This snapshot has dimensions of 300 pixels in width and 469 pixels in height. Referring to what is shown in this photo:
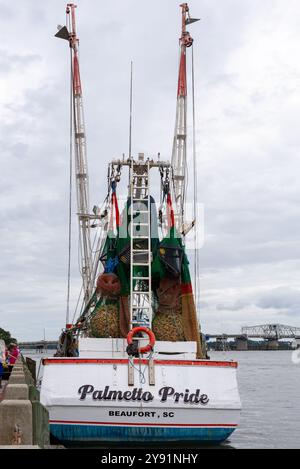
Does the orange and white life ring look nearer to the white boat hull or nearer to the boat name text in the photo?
the white boat hull

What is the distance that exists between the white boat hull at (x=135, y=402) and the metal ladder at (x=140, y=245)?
2.78 metres

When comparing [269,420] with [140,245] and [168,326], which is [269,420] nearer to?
[168,326]

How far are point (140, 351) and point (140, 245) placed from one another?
428cm

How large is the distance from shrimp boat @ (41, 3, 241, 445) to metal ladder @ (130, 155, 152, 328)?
0.03 metres

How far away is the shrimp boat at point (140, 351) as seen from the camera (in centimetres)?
1784

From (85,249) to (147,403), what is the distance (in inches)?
876

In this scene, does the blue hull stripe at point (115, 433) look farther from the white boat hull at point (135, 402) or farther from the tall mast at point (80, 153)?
the tall mast at point (80, 153)

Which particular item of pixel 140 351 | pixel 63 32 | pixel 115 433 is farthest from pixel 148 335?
pixel 63 32

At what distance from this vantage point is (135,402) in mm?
17859

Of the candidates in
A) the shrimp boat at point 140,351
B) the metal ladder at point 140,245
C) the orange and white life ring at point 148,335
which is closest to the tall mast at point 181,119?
the shrimp boat at point 140,351

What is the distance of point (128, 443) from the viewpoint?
1783 centimetres
